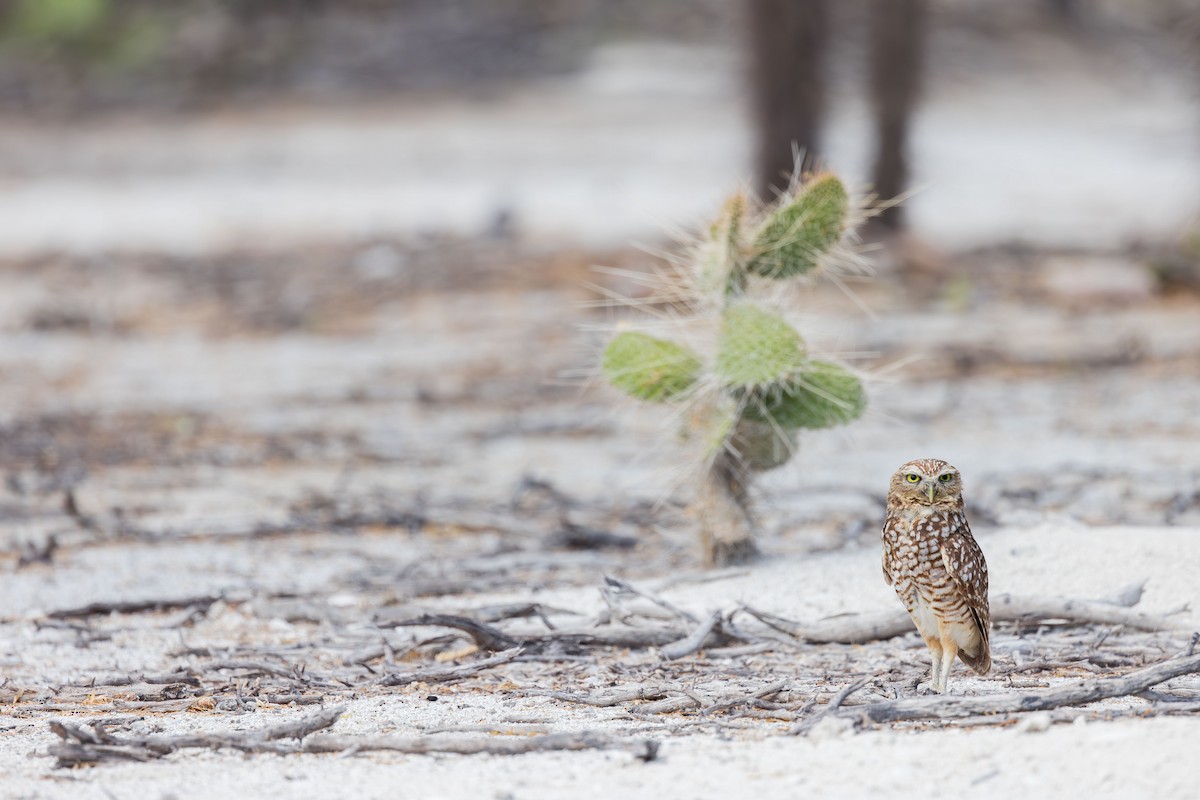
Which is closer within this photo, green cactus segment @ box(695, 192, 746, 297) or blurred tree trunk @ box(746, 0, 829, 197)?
green cactus segment @ box(695, 192, 746, 297)

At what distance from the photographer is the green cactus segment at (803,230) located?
4.81 meters

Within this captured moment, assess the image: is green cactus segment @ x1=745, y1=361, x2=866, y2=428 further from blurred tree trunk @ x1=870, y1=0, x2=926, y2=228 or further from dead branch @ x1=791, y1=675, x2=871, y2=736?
blurred tree trunk @ x1=870, y1=0, x2=926, y2=228

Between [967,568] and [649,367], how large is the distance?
162 cm

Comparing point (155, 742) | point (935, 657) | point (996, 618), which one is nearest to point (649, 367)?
point (996, 618)

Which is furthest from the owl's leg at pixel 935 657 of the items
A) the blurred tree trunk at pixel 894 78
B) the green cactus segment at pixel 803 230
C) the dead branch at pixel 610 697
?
the blurred tree trunk at pixel 894 78

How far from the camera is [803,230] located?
484 cm

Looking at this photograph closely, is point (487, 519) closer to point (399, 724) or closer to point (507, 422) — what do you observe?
point (507, 422)

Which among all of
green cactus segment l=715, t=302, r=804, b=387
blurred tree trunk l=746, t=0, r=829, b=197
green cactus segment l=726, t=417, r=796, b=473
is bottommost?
green cactus segment l=726, t=417, r=796, b=473

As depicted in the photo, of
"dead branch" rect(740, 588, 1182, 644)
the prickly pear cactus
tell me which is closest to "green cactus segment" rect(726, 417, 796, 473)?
the prickly pear cactus

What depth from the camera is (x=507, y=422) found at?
26.5 feet

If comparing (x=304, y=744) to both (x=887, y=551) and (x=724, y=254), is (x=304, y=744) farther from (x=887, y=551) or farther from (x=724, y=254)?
(x=724, y=254)

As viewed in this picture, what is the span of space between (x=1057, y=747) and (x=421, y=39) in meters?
22.6

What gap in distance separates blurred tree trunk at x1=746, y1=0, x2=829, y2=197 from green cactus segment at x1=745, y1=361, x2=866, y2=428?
22.9ft

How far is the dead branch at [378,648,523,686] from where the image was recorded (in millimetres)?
3908
